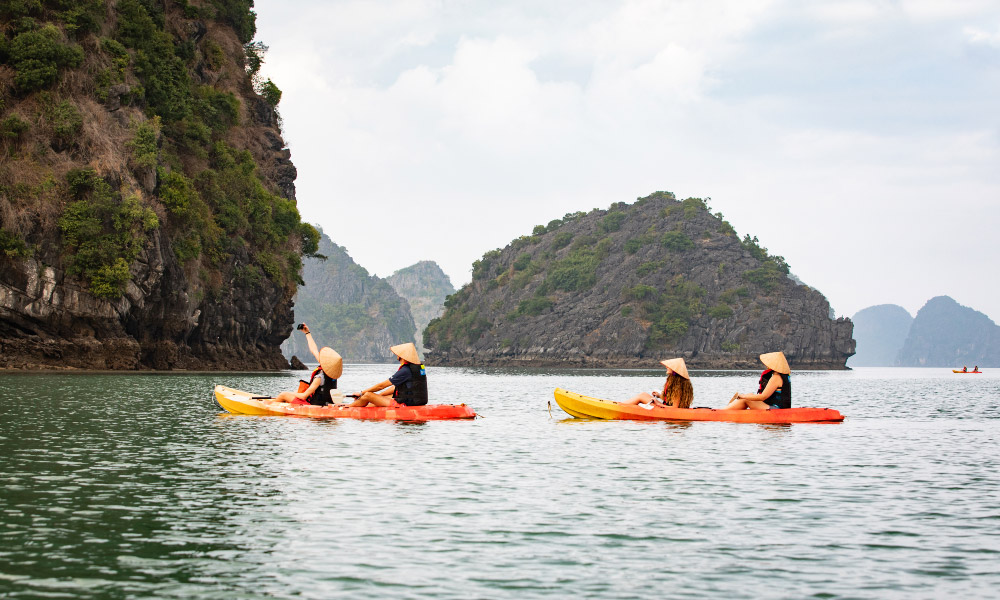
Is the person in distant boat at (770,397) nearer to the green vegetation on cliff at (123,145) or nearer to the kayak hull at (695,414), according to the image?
the kayak hull at (695,414)

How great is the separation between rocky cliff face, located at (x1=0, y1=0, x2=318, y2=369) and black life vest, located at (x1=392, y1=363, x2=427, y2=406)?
84.6 feet

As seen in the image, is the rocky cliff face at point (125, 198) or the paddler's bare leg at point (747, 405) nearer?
the paddler's bare leg at point (747, 405)

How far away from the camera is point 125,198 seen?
1656 inches

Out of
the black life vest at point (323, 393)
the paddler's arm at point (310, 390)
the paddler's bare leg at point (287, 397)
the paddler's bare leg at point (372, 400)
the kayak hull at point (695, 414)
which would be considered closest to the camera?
the paddler's bare leg at point (372, 400)

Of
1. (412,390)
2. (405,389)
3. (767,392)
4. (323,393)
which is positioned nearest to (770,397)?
(767,392)

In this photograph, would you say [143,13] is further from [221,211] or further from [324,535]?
[324,535]

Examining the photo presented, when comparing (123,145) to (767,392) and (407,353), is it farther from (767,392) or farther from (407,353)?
(767,392)

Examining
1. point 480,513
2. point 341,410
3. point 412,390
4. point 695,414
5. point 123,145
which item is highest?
point 123,145

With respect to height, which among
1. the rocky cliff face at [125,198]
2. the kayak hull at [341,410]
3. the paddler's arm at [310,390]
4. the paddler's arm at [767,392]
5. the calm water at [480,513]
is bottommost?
the calm water at [480,513]

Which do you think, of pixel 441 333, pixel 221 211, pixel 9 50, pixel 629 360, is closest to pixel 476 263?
pixel 441 333

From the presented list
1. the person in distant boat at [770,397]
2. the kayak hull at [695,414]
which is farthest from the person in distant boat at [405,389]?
the person in distant boat at [770,397]

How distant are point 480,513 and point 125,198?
36793 mm

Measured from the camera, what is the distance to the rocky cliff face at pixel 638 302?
13300 cm

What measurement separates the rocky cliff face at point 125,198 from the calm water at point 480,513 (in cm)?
2289
